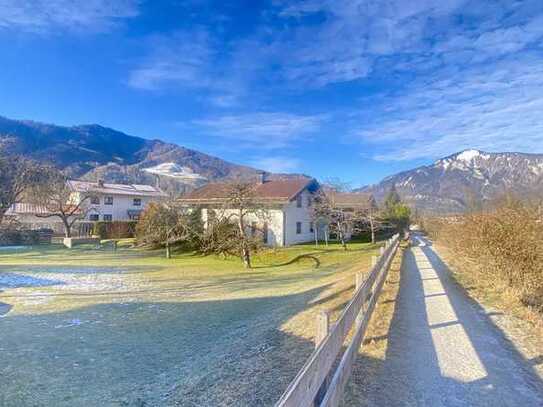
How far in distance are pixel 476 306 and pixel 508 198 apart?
3756mm

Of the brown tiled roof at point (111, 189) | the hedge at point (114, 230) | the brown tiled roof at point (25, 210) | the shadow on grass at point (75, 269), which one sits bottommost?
the shadow on grass at point (75, 269)

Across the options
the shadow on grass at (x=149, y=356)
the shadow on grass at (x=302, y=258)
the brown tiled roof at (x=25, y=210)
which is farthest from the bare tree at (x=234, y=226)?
the brown tiled roof at (x=25, y=210)

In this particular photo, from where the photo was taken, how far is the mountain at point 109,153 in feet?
267

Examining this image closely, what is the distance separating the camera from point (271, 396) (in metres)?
4.21

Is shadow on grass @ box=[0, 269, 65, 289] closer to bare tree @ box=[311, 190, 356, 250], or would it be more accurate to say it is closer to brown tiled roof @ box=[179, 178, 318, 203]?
brown tiled roof @ box=[179, 178, 318, 203]

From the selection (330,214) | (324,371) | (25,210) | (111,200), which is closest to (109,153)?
(111,200)

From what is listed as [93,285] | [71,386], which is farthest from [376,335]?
[93,285]

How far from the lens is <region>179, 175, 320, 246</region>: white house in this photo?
26844 mm

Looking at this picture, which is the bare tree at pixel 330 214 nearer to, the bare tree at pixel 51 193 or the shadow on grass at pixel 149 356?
the shadow on grass at pixel 149 356

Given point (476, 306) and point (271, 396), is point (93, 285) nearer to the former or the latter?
point (271, 396)

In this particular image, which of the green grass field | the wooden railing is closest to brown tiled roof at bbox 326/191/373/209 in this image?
the green grass field

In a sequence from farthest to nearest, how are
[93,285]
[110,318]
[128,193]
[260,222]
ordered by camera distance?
[128,193], [260,222], [93,285], [110,318]

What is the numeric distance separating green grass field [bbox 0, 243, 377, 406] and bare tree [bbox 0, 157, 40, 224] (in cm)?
1029

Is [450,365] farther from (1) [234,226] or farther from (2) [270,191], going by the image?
(2) [270,191]
